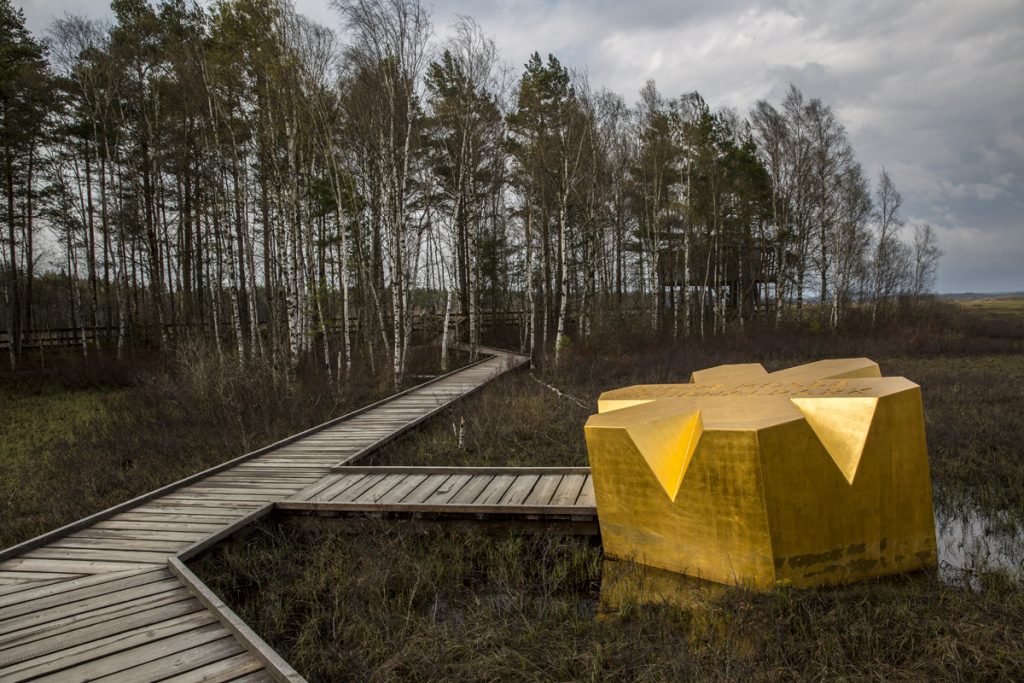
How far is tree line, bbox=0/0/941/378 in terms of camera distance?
13430 millimetres

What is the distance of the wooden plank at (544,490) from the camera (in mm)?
5383

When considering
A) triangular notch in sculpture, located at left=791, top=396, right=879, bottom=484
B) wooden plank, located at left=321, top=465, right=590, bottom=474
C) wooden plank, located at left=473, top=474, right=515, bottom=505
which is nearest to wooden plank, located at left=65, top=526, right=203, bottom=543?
wooden plank, located at left=321, top=465, right=590, bottom=474

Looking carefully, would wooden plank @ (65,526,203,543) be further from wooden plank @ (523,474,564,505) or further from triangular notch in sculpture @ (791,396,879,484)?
triangular notch in sculpture @ (791,396,879,484)

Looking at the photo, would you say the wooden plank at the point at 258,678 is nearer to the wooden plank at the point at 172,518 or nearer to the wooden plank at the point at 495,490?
the wooden plank at the point at 172,518

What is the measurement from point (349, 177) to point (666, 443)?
49.4ft

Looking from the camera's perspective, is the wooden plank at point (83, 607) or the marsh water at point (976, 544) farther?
the marsh water at point (976, 544)

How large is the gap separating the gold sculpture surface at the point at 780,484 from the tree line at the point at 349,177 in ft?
31.3

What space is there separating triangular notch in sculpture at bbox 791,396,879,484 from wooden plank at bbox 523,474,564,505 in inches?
98.8

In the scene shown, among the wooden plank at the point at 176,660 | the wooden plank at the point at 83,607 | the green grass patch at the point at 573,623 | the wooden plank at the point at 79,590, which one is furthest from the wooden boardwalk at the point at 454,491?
the wooden plank at the point at 176,660

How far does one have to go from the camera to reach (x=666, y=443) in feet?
14.1

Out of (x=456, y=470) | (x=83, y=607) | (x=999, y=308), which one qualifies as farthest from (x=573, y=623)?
(x=999, y=308)

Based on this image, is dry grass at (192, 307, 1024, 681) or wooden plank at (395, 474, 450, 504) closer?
dry grass at (192, 307, 1024, 681)

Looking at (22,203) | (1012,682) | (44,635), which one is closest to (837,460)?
(1012,682)

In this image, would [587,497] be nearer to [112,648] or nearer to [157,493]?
[112,648]
